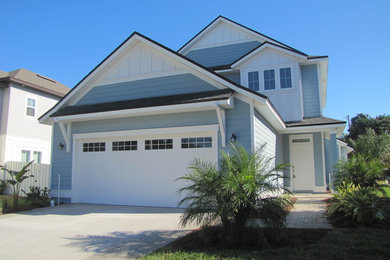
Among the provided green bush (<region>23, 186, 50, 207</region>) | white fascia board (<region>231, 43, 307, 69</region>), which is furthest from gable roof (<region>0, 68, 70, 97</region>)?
white fascia board (<region>231, 43, 307, 69</region>)

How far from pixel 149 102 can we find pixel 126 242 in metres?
5.67

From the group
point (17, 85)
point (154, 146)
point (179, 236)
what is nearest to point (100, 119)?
point (154, 146)

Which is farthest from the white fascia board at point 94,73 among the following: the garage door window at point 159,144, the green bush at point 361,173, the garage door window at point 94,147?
the green bush at point 361,173

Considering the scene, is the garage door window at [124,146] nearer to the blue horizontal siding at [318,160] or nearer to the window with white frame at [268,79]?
the window with white frame at [268,79]

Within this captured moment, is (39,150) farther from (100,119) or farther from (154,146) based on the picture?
(154,146)

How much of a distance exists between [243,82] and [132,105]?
22.6ft

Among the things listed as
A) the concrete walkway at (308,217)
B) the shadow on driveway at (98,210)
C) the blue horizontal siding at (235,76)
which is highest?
the blue horizontal siding at (235,76)

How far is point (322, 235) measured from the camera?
20.5ft

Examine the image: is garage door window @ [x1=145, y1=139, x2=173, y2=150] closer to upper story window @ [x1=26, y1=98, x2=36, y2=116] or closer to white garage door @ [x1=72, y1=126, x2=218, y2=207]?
white garage door @ [x1=72, y1=126, x2=218, y2=207]

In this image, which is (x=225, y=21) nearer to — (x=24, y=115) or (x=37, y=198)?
(x=37, y=198)

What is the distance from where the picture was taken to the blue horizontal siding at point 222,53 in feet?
57.8

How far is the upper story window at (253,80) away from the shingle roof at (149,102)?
567 cm

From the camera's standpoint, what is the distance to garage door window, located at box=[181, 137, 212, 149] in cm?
1049

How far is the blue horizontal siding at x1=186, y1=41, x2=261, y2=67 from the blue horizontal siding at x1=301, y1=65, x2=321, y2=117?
3.22 metres
